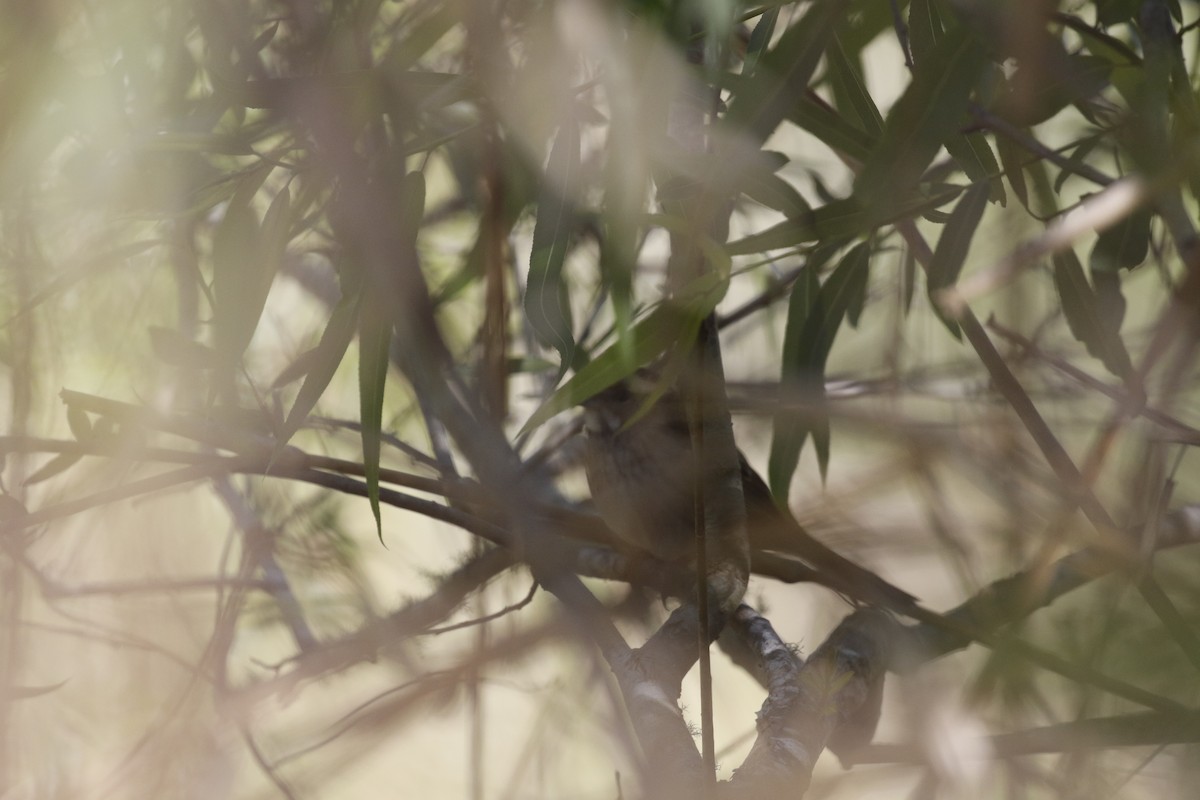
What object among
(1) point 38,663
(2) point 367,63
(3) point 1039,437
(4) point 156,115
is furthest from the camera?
(1) point 38,663

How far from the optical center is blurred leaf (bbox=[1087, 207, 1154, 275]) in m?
1.22

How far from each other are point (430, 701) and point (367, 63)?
1004mm

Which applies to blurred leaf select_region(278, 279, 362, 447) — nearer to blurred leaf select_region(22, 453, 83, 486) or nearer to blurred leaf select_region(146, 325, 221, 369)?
blurred leaf select_region(146, 325, 221, 369)

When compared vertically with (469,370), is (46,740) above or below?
below

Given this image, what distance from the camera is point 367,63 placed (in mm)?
1213

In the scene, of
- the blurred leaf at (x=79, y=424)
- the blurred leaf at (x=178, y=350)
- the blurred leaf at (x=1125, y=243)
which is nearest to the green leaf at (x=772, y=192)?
the blurred leaf at (x=1125, y=243)

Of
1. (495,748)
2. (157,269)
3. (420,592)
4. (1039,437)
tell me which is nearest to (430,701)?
(420,592)

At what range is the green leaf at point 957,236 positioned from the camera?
121 centimetres

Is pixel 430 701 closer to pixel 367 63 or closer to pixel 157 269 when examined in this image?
pixel 157 269

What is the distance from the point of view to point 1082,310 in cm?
124

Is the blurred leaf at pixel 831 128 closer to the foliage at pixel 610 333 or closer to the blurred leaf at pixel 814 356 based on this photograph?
the foliage at pixel 610 333

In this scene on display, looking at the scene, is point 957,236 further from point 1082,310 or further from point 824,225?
point 824,225

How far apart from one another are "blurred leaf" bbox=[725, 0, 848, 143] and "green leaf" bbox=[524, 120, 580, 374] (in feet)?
0.63

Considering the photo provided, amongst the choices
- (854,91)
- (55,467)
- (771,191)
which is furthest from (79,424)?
(854,91)
